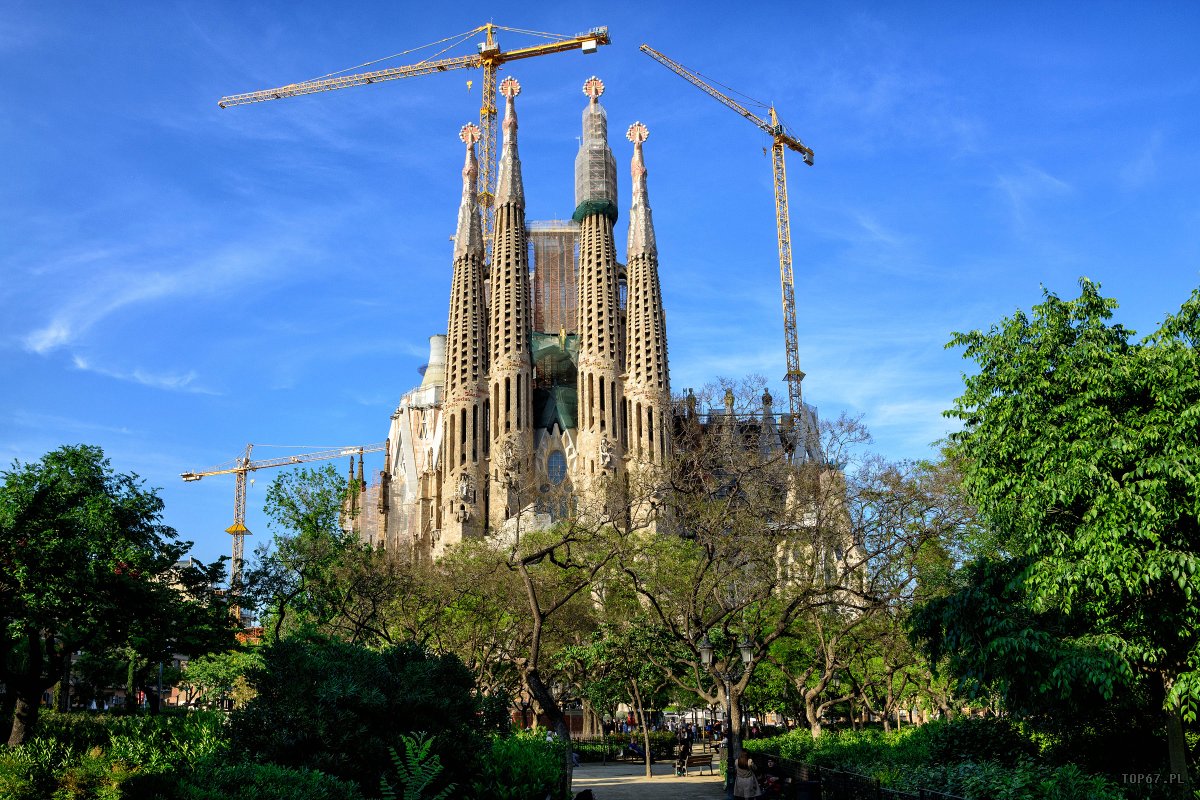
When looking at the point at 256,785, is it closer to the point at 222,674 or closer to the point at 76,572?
the point at 76,572

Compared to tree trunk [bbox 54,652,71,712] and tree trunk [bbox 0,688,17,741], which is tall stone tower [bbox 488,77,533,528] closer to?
tree trunk [bbox 54,652,71,712]

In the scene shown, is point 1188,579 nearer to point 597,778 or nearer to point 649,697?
point 597,778

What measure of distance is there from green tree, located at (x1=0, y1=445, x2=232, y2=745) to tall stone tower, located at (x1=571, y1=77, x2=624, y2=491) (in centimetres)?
4337

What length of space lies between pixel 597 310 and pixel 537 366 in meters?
10.8

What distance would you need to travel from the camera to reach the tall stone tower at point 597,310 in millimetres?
71500

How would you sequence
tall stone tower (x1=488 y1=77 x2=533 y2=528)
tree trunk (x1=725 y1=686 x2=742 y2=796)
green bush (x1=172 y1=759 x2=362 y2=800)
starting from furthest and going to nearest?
1. tall stone tower (x1=488 y1=77 x2=533 y2=528)
2. tree trunk (x1=725 y1=686 x2=742 y2=796)
3. green bush (x1=172 y1=759 x2=362 y2=800)

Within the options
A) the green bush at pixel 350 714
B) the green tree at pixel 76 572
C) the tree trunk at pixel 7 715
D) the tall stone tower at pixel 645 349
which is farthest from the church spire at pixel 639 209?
the green bush at pixel 350 714

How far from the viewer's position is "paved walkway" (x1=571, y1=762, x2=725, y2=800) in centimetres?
→ 2173

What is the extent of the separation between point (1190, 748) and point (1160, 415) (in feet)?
21.9

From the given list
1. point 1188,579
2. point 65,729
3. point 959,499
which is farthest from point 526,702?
point 1188,579

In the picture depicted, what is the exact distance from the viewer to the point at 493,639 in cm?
3519

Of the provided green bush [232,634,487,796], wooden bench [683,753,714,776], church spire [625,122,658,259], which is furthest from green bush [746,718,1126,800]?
church spire [625,122,658,259]

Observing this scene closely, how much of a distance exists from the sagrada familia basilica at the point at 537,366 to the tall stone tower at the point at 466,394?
0.10m

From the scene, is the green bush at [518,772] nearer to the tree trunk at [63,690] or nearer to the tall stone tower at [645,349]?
the tree trunk at [63,690]
